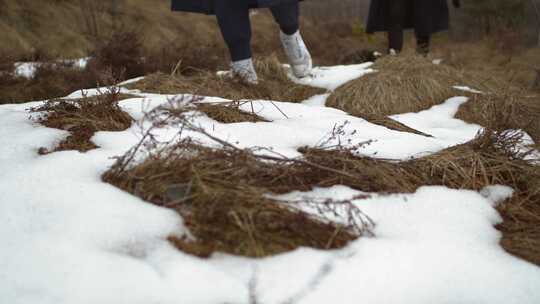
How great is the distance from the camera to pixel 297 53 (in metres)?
4.18

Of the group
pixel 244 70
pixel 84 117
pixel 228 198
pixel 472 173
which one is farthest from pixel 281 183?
pixel 244 70

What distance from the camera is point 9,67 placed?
4191 mm

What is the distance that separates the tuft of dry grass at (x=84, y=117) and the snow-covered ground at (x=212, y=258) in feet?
0.87

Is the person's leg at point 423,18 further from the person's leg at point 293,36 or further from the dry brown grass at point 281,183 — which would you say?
the dry brown grass at point 281,183

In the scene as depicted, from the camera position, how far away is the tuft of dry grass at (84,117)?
6.11ft

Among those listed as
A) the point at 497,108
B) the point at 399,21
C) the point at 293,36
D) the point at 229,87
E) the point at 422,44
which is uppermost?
the point at 399,21

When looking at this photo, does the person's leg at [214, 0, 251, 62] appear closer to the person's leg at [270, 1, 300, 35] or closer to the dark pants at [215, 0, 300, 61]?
the dark pants at [215, 0, 300, 61]

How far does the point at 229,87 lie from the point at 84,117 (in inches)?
61.2

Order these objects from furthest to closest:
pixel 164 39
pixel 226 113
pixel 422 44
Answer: pixel 164 39, pixel 422 44, pixel 226 113

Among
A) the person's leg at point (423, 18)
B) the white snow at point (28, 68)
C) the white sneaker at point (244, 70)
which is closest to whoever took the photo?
the white sneaker at point (244, 70)

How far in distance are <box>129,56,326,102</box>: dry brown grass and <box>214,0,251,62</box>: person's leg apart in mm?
282

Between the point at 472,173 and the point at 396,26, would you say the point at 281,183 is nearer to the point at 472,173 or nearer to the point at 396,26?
Result: the point at 472,173

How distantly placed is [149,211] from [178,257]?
0.21 meters

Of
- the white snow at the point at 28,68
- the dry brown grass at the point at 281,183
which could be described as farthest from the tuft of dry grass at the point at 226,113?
the white snow at the point at 28,68
